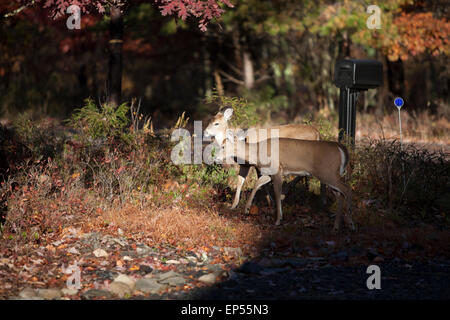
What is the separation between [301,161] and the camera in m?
8.28

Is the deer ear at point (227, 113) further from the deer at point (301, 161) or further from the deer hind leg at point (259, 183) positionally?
the deer hind leg at point (259, 183)

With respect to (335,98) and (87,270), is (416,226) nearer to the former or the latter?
(87,270)

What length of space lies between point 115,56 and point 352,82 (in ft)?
16.3

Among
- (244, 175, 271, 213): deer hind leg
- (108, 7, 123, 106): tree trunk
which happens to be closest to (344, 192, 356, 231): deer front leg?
(244, 175, 271, 213): deer hind leg

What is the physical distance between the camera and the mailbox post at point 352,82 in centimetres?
1007

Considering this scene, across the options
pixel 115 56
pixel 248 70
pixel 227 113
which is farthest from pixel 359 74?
pixel 248 70

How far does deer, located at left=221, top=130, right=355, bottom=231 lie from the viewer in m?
8.09

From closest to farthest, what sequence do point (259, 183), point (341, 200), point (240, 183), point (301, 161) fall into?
point (341, 200), point (301, 161), point (259, 183), point (240, 183)

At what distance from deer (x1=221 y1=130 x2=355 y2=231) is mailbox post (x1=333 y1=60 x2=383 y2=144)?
184 centimetres

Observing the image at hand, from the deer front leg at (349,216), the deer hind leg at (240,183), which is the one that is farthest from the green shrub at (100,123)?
A: the deer front leg at (349,216)

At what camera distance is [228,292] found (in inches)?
232

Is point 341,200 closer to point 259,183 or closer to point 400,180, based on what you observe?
point 259,183

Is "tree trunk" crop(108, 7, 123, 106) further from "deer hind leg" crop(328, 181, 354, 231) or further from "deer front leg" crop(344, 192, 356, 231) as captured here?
"deer front leg" crop(344, 192, 356, 231)

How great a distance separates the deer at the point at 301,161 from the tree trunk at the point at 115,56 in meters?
4.69
